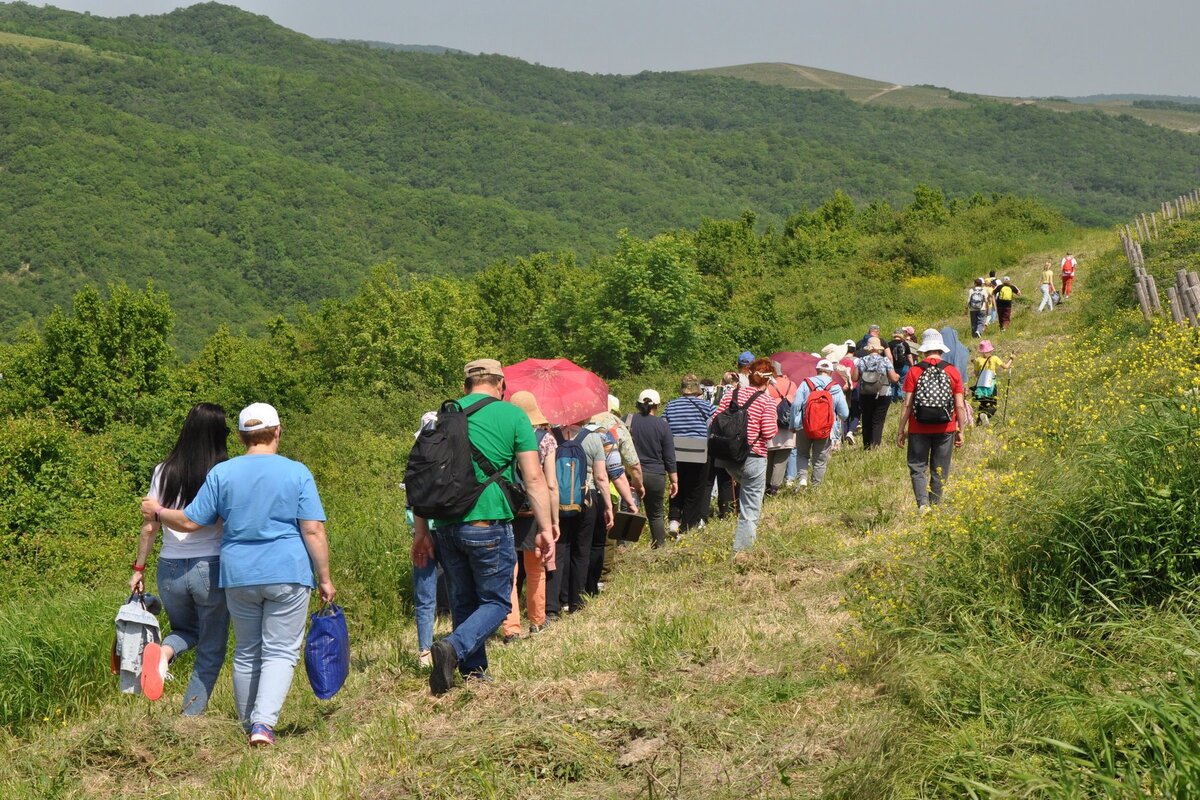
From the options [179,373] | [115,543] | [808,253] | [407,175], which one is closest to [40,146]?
[407,175]

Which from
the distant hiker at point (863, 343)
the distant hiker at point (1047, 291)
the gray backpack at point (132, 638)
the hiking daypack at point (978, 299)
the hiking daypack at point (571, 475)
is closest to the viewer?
the gray backpack at point (132, 638)

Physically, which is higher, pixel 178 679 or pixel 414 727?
pixel 414 727

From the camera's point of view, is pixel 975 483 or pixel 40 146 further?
→ pixel 40 146

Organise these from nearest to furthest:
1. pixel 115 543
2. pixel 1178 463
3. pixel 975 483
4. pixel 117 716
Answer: pixel 1178 463
pixel 117 716
pixel 975 483
pixel 115 543

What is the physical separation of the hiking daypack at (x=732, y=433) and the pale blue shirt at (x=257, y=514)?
13.4ft

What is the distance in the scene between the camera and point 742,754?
409 centimetres

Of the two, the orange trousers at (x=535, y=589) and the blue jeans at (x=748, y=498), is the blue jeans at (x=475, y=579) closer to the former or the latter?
the orange trousers at (x=535, y=589)

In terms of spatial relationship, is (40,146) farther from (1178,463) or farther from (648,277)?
(1178,463)

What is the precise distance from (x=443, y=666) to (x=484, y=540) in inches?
23.0

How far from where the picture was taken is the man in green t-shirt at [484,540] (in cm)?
511

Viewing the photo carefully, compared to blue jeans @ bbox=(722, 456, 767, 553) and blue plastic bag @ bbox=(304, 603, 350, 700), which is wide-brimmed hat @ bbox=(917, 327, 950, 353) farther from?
blue plastic bag @ bbox=(304, 603, 350, 700)

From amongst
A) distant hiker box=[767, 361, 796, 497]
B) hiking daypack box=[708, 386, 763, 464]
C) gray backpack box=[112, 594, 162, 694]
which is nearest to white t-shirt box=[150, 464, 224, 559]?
gray backpack box=[112, 594, 162, 694]

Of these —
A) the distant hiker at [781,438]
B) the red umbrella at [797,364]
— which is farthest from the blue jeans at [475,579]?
the red umbrella at [797,364]

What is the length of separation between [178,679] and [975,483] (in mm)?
4794
